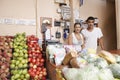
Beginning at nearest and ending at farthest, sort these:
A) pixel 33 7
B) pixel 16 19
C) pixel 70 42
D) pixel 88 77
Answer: pixel 88 77 → pixel 70 42 → pixel 16 19 → pixel 33 7

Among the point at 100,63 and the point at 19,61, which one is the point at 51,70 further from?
the point at 100,63

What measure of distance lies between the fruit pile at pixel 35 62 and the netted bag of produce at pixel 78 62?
2.70 ft

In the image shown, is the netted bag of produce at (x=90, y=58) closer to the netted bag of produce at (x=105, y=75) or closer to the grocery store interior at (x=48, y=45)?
the grocery store interior at (x=48, y=45)

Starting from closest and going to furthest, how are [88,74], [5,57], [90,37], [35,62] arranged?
[88,74]
[5,57]
[35,62]
[90,37]

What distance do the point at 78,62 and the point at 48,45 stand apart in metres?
0.83

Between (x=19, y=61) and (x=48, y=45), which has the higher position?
(x=48, y=45)

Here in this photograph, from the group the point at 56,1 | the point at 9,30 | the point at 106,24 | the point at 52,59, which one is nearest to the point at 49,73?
the point at 52,59

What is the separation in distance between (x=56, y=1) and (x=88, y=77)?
2615mm

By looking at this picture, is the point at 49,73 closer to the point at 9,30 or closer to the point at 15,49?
the point at 15,49

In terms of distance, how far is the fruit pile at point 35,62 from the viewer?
2721 millimetres

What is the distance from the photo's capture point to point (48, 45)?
8.82ft

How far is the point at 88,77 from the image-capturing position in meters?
1.62

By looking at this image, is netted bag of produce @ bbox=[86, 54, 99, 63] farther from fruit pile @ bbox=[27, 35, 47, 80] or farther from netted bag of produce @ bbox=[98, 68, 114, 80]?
fruit pile @ bbox=[27, 35, 47, 80]

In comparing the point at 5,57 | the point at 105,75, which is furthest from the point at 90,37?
the point at 105,75
